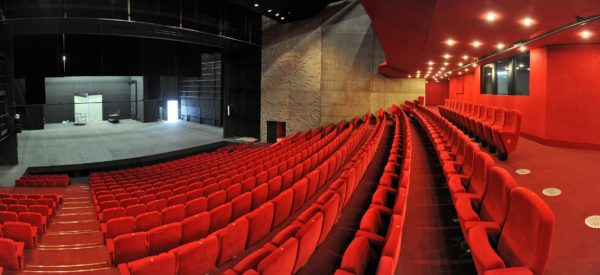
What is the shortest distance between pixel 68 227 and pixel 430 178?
392 centimetres

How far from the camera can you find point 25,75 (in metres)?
9.48

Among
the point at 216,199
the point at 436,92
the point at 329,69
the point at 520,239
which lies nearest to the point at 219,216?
the point at 216,199

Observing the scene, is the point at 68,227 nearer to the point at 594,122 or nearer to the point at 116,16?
the point at 116,16

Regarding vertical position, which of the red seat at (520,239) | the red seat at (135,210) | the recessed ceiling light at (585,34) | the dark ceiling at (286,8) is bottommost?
the red seat at (135,210)

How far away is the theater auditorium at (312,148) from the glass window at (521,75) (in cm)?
5

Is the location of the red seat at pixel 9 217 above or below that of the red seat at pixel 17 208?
above

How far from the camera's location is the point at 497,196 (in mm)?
1897

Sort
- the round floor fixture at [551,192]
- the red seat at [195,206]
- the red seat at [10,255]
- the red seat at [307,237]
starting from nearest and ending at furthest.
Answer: the red seat at [307,237], the red seat at [10,255], the round floor fixture at [551,192], the red seat at [195,206]

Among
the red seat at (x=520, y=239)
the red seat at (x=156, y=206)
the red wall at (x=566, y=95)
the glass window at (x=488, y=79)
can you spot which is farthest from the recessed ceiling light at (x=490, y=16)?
the glass window at (x=488, y=79)

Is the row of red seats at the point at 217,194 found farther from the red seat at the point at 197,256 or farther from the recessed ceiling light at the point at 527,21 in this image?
the recessed ceiling light at the point at 527,21

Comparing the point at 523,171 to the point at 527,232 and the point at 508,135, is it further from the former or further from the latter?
the point at 527,232

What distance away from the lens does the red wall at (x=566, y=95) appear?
529 centimetres

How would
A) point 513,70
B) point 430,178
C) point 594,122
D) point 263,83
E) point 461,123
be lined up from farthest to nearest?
point 263,83 → point 513,70 → point 461,123 → point 594,122 → point 430,178

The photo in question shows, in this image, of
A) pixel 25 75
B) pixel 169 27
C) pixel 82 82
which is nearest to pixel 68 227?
pixel 169 27
